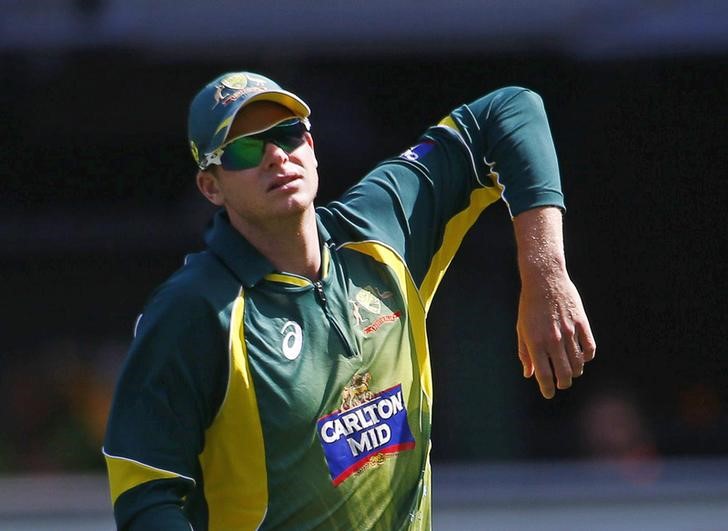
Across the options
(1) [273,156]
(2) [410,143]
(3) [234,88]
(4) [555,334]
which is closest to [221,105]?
(3) [234,88]

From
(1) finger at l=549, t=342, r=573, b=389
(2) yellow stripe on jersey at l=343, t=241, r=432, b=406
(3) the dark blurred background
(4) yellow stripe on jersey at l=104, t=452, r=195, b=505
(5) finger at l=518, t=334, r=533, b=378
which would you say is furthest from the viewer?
(3) the dark blurred background

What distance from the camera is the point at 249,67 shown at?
7.74 meters

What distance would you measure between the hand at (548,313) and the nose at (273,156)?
0.54 m

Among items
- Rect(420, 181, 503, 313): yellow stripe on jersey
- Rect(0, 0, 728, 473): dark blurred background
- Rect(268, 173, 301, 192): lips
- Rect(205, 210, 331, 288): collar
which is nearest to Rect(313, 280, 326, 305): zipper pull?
Rect(205, 210, 331, 288): collar

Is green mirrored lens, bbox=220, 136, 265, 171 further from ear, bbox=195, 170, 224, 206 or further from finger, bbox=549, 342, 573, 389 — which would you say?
finger, bbox=549, 342, 573, 389

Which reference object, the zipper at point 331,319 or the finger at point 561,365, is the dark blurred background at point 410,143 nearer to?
the zipper at point 331,319

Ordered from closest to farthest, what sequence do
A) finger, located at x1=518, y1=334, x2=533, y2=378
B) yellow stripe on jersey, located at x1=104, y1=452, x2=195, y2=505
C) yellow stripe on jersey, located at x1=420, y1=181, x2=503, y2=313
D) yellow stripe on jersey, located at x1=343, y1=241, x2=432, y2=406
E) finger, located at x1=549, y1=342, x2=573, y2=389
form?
1. yellow stripe on jersey, located at x1=104, y1=452, x2=195, y2=505
2. finger, located at x1=549, y1=342, x2=573, y2=389
3. finger, located at x1=518, y1=334, x2=533, y2=378
4. yellow stripe on jersey, located at x1=343, y1=241, x2=432, y2=406
5. yellow stripe on jersey, located at x1=420, y1=181, x2=503, y2=313

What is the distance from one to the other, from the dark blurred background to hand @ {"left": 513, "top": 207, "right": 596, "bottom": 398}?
504 centimetres

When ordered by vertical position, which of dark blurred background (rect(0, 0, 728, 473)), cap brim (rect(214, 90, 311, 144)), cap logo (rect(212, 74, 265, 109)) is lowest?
dark blurred background (rect(0, 0, 728, 473))

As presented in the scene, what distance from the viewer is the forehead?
259cm

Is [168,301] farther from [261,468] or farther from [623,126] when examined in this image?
[623,126]

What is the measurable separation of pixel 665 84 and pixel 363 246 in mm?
5777

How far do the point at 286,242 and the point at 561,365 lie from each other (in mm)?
628

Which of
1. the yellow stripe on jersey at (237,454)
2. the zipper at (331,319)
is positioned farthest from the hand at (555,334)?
the yellow stripe on jersey at (237,454)
